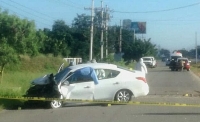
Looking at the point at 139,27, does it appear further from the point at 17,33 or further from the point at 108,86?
the point at 108,86

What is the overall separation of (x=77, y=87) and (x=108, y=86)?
1.19 metres

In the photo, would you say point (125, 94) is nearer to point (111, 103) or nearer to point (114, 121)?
point (111, 103)

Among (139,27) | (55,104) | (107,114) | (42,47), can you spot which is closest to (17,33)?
(42,47)

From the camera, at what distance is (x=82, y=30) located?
68.6 meters

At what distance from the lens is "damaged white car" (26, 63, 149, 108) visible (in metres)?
17.9

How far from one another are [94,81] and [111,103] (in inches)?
39.6

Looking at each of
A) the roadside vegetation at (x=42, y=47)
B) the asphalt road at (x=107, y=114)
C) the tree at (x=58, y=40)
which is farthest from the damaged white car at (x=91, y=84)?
the tree at (x=58, y=40)

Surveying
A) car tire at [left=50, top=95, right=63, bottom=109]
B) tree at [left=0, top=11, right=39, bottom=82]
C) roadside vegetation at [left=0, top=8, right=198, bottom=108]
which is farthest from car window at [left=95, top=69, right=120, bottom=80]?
tree at [left=0, top=11, right=39, bottom=82]

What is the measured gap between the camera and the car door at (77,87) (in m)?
17.9

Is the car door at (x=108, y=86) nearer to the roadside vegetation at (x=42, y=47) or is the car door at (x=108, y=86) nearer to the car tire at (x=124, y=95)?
the car tire at (x=124, y=95)

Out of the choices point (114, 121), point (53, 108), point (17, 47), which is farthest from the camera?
point (17, 47)

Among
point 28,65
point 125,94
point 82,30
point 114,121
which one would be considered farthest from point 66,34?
point 114,121

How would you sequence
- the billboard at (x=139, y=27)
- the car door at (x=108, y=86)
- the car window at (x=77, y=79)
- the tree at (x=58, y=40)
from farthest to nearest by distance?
1. the billboard at (x=139, y=27)
2. the tree at (x=58, y=40)
3. the car door at (x=108, y=86)
4. the car window at (x=77, y=79)

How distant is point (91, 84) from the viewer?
1819cm
